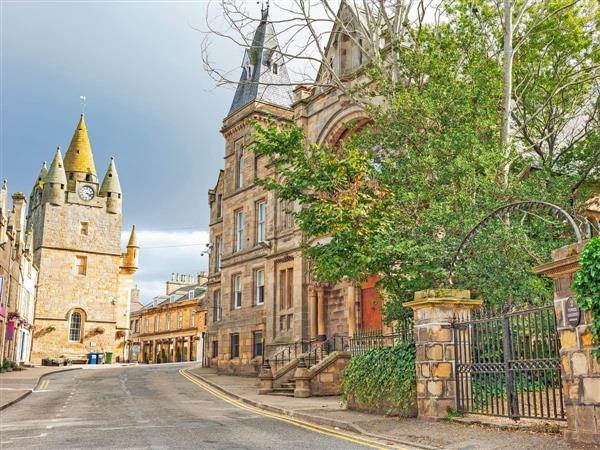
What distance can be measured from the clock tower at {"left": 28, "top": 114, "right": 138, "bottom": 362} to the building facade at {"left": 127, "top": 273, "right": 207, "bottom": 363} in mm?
8190

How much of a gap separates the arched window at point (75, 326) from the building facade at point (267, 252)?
2352cm

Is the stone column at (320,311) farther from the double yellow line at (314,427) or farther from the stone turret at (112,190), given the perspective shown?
the stone turret at (112,190)

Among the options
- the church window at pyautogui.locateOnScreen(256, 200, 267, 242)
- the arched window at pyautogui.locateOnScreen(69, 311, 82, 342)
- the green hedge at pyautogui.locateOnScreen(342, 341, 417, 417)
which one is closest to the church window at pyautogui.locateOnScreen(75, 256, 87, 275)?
the arched window at pyautogui.locateOnScreen(69, 311, 82, 342)

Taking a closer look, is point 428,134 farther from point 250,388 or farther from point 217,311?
point 217,311

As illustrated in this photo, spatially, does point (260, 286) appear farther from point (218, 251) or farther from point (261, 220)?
point (218, 251)

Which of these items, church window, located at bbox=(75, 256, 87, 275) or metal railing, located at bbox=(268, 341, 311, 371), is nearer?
metal railing, located at bbox=(268, 341, 311, 371)

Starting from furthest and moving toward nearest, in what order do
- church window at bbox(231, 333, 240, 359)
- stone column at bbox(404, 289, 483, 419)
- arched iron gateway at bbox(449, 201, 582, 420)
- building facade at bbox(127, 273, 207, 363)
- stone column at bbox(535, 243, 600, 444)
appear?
1. building facade at bbox(127, 273, 207, 363)
2. church window at bbox(231, 333, 240, 359)
3. stone column at bbox(404, 289, 483, 419)
4. arched iron gateway at bbox(449, 201, 582, 420)
5. stone column at bbox(535, 243, 600, 444)

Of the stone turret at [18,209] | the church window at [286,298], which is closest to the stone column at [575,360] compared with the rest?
the church window at [286,298]

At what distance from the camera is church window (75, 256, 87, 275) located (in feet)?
193

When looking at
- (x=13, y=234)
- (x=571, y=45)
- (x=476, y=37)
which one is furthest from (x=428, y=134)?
(x=13, y=234)

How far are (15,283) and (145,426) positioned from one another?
32230mm

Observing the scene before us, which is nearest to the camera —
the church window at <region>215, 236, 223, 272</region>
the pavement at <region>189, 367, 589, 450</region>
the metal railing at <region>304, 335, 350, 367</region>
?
the pavement at <region>189, 367, 589, 450</region>

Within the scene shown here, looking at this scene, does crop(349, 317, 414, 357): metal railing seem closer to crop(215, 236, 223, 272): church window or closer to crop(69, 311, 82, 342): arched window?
crop(215, 236, 223, 272): church window

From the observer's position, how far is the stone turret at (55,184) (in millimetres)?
58562
